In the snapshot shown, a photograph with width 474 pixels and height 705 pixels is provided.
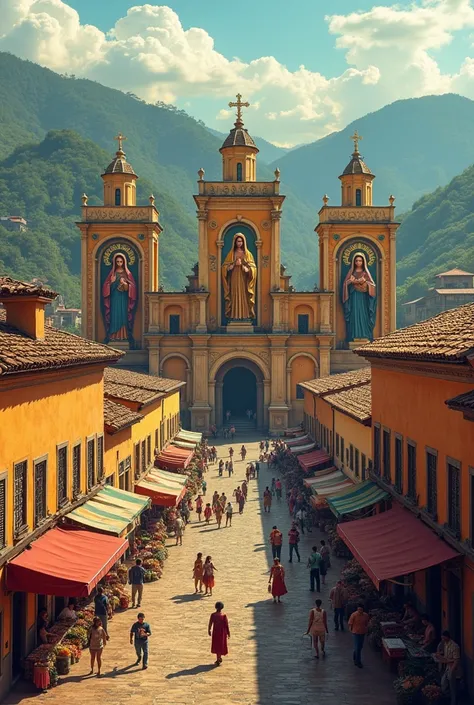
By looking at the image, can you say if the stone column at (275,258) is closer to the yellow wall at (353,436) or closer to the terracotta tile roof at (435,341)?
the yellow wall at (353,436)

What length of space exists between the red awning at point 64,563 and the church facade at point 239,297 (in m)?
52.6

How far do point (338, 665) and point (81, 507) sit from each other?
785 cm

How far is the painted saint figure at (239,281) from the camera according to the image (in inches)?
Result: 2948

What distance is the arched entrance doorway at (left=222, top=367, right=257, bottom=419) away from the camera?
82.7 metres

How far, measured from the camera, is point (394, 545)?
831 inches

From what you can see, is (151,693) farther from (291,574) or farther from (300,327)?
(300,327)

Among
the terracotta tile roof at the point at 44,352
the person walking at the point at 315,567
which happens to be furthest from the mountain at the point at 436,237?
the terracotta tile roof at the point at 44,352

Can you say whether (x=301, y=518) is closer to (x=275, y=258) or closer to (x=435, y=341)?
(x=435, y=341)

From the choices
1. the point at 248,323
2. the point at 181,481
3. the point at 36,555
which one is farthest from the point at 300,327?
the point at 36,555

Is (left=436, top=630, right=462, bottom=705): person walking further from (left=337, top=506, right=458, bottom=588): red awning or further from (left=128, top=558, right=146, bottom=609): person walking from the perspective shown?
(left=128, top=558, right=146, bottom=609): person walking

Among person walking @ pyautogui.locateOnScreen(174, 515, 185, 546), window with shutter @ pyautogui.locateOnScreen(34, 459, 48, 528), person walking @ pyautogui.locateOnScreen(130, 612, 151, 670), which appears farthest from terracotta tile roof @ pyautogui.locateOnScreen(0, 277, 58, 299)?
person walking @ pyautogui.locateOnScreen(174, 515, 185, 546)

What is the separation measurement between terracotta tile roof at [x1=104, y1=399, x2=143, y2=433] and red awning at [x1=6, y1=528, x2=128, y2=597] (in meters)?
6.85

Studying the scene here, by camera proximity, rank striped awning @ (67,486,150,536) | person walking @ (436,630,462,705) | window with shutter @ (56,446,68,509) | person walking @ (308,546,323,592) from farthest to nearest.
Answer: person walking @ (308,546,323,592)
striped awning @ (67,486,150,536)
window with shutter @ (56,446,68,509)
person walking @ (436,630,462,705)

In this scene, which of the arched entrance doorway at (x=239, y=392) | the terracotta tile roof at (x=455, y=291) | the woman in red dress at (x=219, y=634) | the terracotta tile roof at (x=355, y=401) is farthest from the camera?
the terracotta tile roof at (x=455, y=291)
